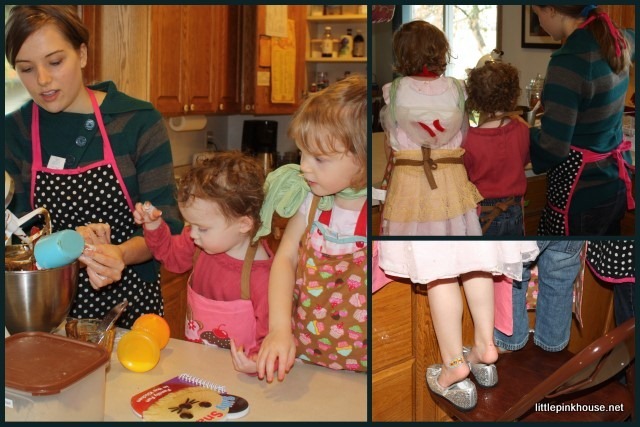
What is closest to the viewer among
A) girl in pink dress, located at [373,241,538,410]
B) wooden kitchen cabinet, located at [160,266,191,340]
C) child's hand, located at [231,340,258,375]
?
girl in pink dress, located at [373,241,538,410]

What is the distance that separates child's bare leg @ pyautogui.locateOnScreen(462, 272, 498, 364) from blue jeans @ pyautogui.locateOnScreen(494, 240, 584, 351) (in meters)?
0.04

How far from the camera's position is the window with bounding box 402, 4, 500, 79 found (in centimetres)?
75

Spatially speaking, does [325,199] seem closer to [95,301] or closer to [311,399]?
[311,399]

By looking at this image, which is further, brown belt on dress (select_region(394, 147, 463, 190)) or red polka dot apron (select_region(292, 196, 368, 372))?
red polka dot apron (select_region(292, 196, 368, 372))

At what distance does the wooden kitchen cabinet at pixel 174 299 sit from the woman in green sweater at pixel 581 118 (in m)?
1.57

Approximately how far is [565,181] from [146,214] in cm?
83

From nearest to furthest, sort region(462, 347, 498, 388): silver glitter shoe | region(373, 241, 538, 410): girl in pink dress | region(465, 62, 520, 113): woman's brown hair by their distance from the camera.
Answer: region(465, 62, 520, 113): woman's brown hair, region(373, 241, 538, 410): girl in pink dress, region(462, 347, 498, 388): silver glitter shoe

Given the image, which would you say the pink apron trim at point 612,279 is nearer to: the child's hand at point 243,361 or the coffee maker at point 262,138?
the child's hand at point 243,361

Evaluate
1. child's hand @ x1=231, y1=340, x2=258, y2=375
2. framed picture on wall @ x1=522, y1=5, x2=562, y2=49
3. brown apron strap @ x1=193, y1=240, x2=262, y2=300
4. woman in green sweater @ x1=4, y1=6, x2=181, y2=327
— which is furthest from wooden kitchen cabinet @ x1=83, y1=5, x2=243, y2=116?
framed picture on wall @ x1=522, y1=5, x2=562, y2=49

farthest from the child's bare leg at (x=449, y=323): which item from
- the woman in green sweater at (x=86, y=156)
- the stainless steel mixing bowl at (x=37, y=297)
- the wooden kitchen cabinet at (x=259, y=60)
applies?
the wooden kitchen cabinet at (x=259, y=60)

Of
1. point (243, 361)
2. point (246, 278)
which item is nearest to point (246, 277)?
point (246, 278)

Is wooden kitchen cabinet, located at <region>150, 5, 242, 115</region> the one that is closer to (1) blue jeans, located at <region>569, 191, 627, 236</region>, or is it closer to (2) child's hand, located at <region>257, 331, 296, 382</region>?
(2) child's hand, located at <region>257, 331, 296, 382</region>

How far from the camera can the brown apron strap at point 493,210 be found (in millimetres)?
782

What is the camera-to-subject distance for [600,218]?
82cm
